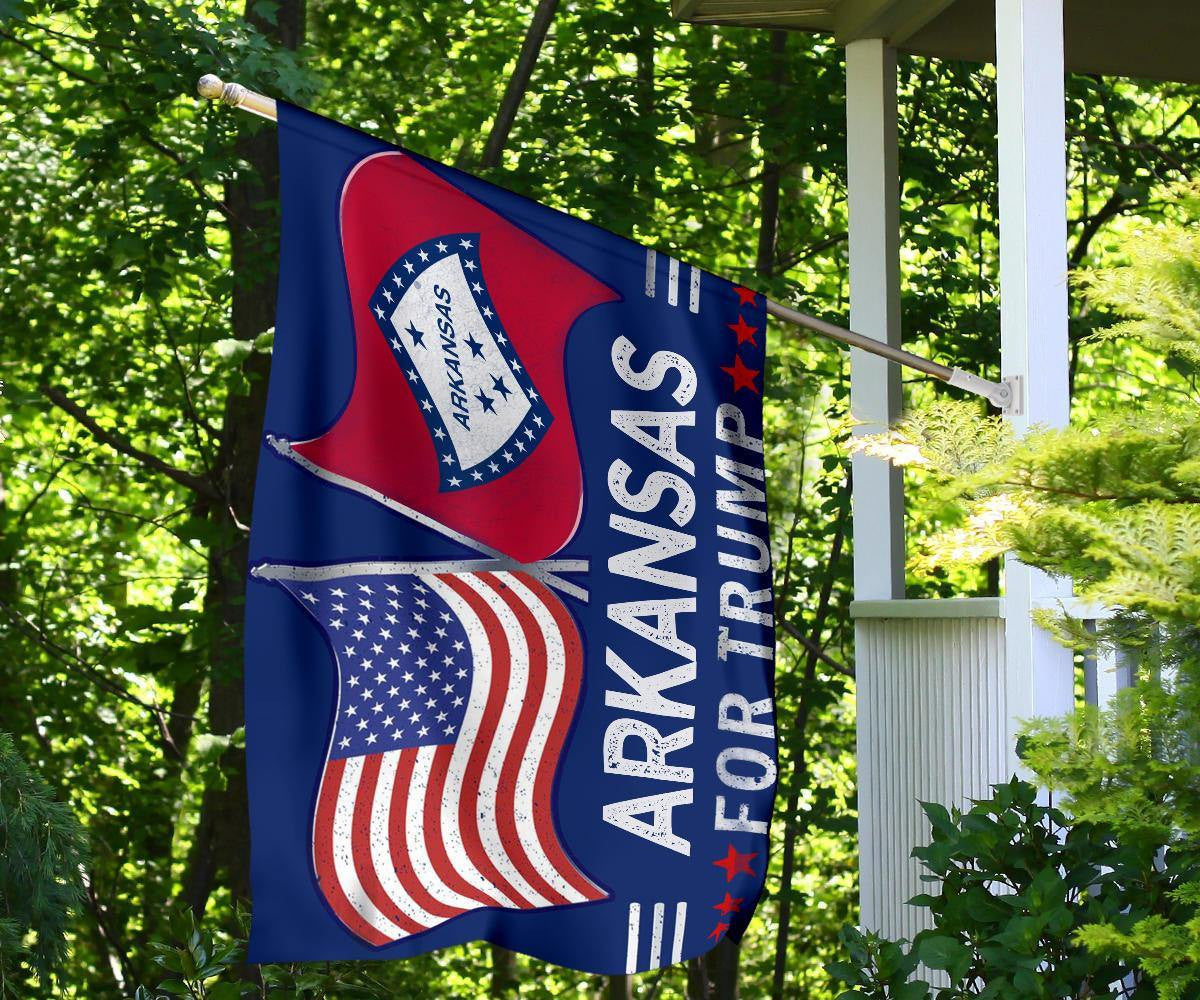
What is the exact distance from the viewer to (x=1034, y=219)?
12.1 feet

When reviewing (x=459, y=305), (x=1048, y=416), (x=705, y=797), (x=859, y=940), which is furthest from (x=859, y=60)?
(x=859, y=940)

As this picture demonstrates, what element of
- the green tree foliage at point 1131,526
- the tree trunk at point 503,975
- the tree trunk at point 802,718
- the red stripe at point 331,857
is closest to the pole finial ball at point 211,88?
the red stripe at point 331,857

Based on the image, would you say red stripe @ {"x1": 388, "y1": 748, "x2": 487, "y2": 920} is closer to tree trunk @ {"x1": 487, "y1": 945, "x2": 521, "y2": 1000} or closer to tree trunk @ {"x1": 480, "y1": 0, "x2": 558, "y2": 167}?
tree trunk @ {"x1": 480, "y1": 0, "x2": 558, "y2": 167}

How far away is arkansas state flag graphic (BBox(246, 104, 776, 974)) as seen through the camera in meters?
3.17

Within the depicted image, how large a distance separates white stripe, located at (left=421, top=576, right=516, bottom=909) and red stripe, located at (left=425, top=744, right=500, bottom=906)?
0.01m

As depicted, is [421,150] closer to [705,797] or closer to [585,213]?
[585,213]

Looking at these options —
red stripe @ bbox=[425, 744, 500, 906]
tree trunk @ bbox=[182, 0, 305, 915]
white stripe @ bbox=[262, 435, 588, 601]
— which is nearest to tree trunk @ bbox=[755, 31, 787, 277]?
tree trunk @ bbox=[182, 0, 305, 915]

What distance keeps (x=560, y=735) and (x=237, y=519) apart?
18.3ft

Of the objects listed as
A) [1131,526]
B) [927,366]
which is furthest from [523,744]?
[1131,526]

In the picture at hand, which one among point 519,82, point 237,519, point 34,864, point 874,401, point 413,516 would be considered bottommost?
point 34,864

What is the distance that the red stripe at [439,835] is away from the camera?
10.8 ft

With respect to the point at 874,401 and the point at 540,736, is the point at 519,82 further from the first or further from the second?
the point at 540,736

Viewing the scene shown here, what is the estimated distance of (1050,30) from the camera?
3.72m

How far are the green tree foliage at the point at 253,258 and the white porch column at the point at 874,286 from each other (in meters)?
2.21
